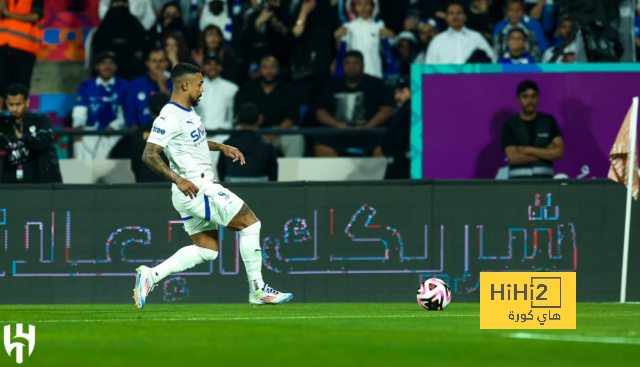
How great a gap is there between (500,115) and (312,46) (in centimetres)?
347

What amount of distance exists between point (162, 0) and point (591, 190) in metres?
7.75

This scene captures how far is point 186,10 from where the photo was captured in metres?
18.4

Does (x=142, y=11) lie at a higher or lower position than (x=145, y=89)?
higher

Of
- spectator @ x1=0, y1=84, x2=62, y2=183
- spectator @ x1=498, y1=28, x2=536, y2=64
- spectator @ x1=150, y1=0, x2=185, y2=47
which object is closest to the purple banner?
spectator @ x1=498, y1=28, x2=536, y2=64

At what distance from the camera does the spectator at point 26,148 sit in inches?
587

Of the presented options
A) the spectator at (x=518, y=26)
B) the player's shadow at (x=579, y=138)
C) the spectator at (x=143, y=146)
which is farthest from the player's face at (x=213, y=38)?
the player's shadow at (x=579, y=138)

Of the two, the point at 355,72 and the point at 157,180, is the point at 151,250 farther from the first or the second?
the point at 355,72

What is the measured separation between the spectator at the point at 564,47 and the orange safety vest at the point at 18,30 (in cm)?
763

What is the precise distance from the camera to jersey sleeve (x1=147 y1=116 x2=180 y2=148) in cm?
1045

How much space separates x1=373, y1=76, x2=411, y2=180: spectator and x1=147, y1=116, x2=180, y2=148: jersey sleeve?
5.73m

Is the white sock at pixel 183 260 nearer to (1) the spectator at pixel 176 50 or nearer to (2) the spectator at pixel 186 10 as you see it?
(1) the spectator at pixel 176 50

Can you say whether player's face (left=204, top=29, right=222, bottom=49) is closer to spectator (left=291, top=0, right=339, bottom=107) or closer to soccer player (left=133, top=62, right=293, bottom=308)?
spectator (left=291, top=0, right=339, bottom=107)

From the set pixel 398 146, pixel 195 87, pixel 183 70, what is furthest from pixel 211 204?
pixel 398 146

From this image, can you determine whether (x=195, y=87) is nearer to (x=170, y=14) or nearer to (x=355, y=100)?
(x=355, y=100)
